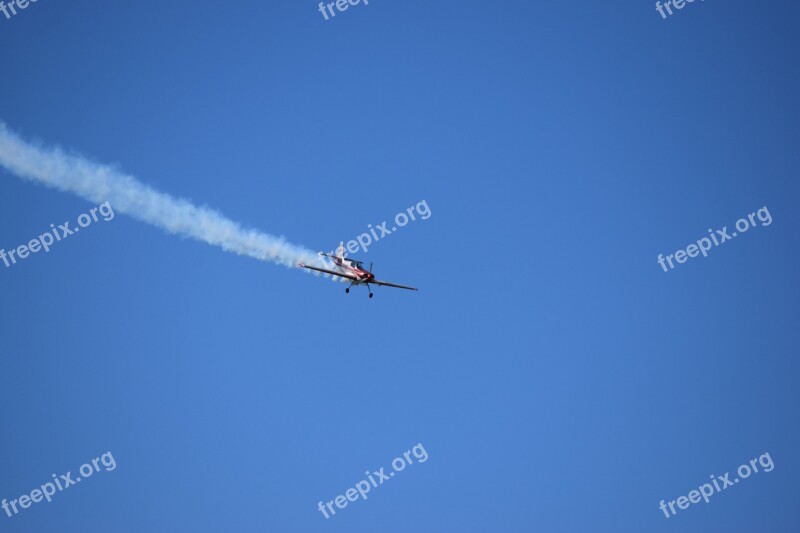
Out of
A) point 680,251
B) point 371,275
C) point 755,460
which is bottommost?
point 755,460

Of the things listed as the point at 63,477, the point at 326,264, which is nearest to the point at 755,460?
the point at 326,264

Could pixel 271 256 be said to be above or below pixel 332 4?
below

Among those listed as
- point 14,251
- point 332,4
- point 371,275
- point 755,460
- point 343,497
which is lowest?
point 755,460

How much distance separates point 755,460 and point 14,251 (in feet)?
231

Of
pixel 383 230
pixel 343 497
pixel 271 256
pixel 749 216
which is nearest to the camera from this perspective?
pixel 271 256

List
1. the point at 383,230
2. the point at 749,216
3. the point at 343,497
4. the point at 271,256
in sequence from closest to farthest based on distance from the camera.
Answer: the point at 271,256 → the point at 383,230 → the point at 343,497 → the point at 749,216

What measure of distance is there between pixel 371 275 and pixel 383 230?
8352 mm

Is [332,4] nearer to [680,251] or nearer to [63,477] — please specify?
[680,251]

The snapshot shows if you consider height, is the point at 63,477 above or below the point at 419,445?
above

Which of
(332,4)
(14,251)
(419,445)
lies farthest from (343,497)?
(332,4)

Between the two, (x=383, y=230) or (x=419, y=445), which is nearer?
(x=383, y=230)

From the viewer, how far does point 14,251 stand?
7700 cm

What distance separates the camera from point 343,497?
9006 centimetres

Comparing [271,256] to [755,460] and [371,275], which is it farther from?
[755,460]
